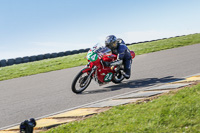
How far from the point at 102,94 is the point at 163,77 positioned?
2.44m

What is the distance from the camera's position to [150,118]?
13.3 ft

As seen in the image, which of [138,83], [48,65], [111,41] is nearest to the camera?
[138,83]

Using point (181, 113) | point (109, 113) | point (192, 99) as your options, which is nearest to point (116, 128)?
point (109, 113)

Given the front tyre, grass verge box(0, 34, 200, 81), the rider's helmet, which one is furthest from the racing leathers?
grass verge box(0, 34, 200, 81)

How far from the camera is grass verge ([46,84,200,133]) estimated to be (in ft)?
12.2

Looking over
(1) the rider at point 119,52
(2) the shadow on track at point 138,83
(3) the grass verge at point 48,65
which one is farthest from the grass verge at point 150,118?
(3) the grass verge at point 48,65

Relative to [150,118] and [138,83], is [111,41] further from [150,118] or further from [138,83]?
[150,118]

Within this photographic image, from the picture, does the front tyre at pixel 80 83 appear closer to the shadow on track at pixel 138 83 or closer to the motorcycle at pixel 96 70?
the motorcycle at pixel 96 70

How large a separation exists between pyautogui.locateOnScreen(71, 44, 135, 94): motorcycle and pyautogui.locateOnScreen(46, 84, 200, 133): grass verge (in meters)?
2.43

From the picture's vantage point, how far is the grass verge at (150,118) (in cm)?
372

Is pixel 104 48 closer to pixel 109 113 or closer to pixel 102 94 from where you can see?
pixel 102 94

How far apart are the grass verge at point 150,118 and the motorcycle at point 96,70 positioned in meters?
2.43

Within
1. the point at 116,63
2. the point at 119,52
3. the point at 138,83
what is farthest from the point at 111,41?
the point at 138,83

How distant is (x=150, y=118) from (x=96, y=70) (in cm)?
352
